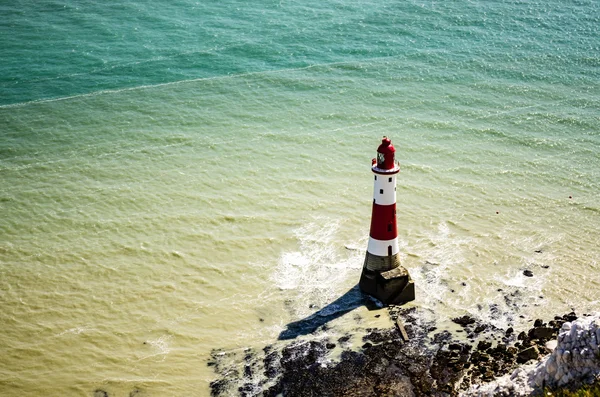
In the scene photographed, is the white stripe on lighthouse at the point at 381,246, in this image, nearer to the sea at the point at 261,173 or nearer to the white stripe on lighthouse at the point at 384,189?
the white stripe on lighthouse at the point at 384,189

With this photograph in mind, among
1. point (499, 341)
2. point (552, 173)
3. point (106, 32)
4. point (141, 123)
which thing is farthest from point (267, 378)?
point (106, 32)

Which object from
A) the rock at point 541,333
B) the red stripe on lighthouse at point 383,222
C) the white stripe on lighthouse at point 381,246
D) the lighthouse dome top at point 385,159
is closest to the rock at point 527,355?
the rock at point 541,333

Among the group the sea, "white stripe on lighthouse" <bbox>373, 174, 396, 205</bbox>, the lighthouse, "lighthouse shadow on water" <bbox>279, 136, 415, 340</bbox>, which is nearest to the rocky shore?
the sea

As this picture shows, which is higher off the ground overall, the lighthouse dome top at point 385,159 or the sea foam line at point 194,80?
the sea foam line at point 194,80

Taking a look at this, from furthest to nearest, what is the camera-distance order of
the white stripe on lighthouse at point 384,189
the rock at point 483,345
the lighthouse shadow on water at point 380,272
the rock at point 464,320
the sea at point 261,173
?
1. the sea at point 261,173
2. the rock at point 464,320
3. the lighthouse shadow on water at point 380,272
4. the white stripe on lighthouse at point 384,189
5. the rock at point 483,345

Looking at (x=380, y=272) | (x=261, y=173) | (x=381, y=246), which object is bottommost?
(x=380, y=272)

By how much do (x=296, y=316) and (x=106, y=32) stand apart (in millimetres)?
24771

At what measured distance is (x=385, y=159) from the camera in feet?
48.5

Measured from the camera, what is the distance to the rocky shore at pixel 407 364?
13.2 metres

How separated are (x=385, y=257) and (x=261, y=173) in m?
8.02

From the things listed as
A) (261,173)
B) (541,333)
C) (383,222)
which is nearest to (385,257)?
(383,222)

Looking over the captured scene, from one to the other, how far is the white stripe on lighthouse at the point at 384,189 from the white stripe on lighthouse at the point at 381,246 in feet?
3.44

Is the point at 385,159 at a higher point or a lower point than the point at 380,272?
higher

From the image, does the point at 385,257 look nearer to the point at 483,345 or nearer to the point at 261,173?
the point at 483,345
